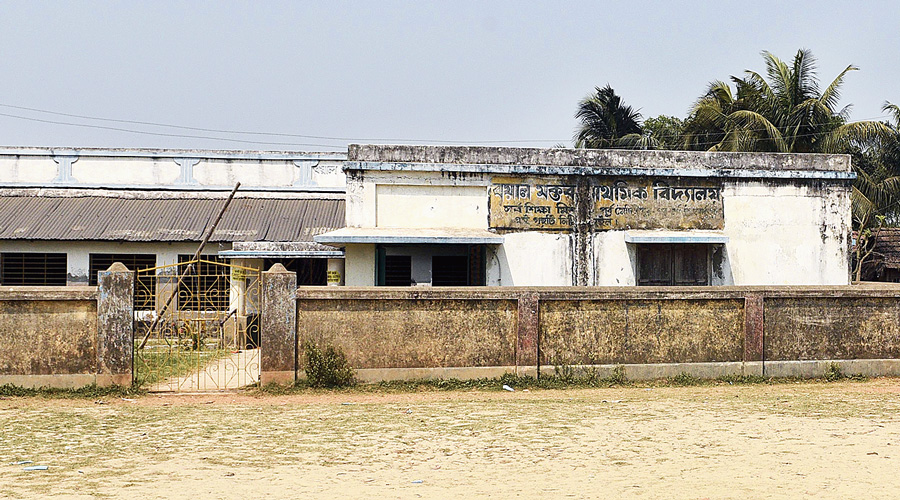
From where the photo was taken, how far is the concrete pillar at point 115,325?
11930mm

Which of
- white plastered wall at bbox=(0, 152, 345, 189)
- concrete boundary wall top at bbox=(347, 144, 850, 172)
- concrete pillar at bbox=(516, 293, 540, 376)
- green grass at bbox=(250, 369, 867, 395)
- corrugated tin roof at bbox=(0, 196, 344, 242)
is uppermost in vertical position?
white plastered wall at bbox=(0, 152, 345, 189)

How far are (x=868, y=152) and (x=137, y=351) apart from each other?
24690 millimetres

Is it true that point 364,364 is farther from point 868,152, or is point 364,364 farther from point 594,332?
point 868,152

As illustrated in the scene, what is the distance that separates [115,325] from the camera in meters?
12.0

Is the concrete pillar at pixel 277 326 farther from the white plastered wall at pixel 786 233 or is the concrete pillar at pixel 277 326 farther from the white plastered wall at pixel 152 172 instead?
the white plastered wall at pixel 152 172

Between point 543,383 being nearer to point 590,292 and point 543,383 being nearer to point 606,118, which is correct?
point 590,292

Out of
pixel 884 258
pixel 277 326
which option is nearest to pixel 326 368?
pixel 277 326

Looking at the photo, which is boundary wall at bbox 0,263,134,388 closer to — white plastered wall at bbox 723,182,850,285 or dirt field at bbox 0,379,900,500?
dirt field at bbox 0,379,900,500

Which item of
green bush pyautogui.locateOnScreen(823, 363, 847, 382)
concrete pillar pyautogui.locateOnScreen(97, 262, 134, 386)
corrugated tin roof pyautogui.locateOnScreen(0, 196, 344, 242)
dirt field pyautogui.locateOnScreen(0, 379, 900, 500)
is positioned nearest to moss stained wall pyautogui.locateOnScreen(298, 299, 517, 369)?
dirt field pyautogui.locateOnScreen(0, 379, 900, 500)

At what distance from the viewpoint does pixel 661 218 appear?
56.5 feet

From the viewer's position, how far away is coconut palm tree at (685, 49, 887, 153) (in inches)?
1023

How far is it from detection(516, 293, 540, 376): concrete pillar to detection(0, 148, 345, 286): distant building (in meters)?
6.59

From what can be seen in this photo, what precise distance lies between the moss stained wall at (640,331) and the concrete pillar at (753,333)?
0.09 meters

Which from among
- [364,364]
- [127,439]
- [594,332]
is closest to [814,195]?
[594,332]
